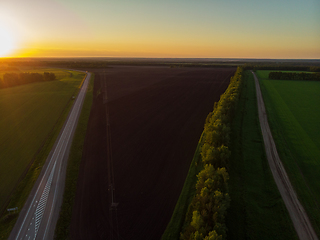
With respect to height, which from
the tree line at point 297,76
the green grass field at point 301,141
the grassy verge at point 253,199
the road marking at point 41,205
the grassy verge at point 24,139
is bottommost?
the road marking at point 41,205

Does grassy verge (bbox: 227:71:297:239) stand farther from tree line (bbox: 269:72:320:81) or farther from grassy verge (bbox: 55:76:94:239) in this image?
tree line (bbox: 269:72:320:81)

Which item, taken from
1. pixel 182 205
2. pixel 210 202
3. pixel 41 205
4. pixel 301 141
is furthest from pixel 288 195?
pixel 41 205

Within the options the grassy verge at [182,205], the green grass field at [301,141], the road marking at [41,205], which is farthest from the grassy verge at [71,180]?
the green grass field at [301,141]

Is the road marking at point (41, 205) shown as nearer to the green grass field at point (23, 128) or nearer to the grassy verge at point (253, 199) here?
the green grass field at point (23, 128)

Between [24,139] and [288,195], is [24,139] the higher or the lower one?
the lower one

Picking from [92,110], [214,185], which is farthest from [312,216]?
[92,110]

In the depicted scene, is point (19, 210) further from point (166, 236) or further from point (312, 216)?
point (312, 216)

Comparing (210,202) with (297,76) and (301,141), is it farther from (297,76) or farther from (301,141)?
(297,76)
